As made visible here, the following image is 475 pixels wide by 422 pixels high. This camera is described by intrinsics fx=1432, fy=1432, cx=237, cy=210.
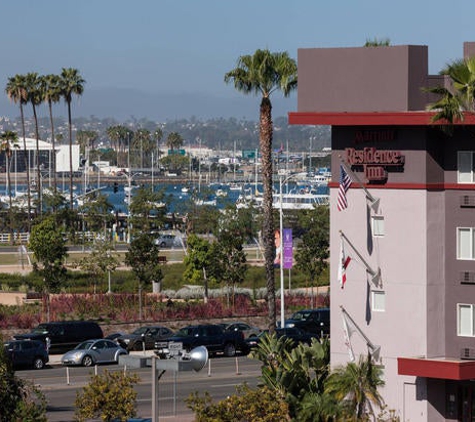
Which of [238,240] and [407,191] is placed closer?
[407,191]

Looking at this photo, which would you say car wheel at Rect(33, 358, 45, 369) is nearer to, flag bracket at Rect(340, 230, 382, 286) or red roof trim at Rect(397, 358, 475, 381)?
flag bracket at Rect(340, 230, 382, 286)

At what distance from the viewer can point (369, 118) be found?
41281 mm

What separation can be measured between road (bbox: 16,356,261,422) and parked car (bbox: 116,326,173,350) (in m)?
3.52

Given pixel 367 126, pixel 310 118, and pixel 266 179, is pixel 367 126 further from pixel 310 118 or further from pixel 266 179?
pixel 266 179

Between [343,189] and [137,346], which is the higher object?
[343,189]

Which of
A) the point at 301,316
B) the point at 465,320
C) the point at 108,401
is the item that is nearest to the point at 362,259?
the point at 465,320

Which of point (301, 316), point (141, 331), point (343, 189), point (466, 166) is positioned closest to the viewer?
point (466, 166)

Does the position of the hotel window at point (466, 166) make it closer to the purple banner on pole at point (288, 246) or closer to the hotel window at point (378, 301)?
the hotel window at point (378, 301)

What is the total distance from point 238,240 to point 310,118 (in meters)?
40.1

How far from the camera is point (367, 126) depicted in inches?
1650

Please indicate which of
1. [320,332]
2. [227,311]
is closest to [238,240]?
[227,311]

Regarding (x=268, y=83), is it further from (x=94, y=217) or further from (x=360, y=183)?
(x=94, y=217)

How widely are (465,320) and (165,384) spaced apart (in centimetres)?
1570

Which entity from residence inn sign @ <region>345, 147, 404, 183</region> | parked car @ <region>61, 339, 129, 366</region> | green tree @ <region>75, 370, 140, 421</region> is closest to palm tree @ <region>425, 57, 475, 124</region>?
residence inn sign @ <region>345, 147, 404, 183</region>
